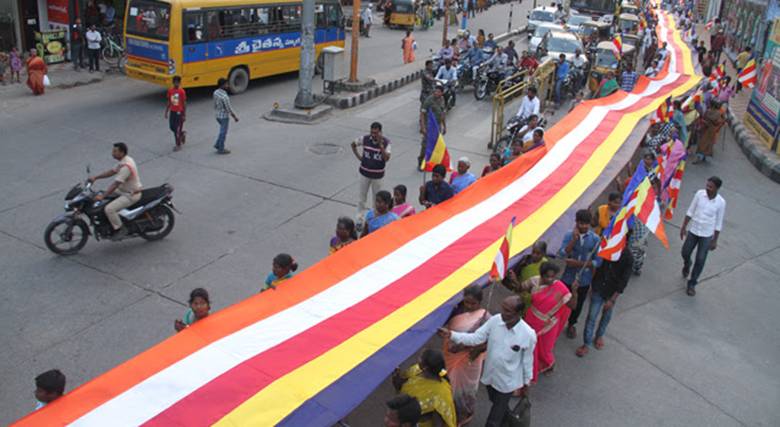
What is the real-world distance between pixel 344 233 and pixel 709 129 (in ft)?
34.0

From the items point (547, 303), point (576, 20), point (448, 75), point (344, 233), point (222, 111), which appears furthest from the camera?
point (576, 20)

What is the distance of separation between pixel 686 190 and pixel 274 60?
11.6 m

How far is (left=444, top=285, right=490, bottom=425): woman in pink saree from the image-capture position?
5.22 m

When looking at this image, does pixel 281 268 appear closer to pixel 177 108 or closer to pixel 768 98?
pixel 177 108

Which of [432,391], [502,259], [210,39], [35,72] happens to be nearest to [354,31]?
[210,39]

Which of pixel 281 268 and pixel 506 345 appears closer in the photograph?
pixel 506 345

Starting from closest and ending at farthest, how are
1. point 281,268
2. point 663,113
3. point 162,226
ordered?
point 281,268 < point 162,226 < point 663,113

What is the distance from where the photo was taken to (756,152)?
49.6 feet

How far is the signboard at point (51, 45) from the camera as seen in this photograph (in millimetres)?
18781

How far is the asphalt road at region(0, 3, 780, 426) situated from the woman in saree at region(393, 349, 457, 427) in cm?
144

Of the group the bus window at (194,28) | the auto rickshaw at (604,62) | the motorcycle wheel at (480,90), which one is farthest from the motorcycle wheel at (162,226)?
the auto rickshaw at (604,62)

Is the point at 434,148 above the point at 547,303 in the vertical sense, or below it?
above

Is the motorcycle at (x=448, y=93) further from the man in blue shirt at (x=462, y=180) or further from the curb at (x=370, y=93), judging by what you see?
the man in blue shirt at (x=462, y=180)

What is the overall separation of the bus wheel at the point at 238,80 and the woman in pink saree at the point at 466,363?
1374 centimetres
